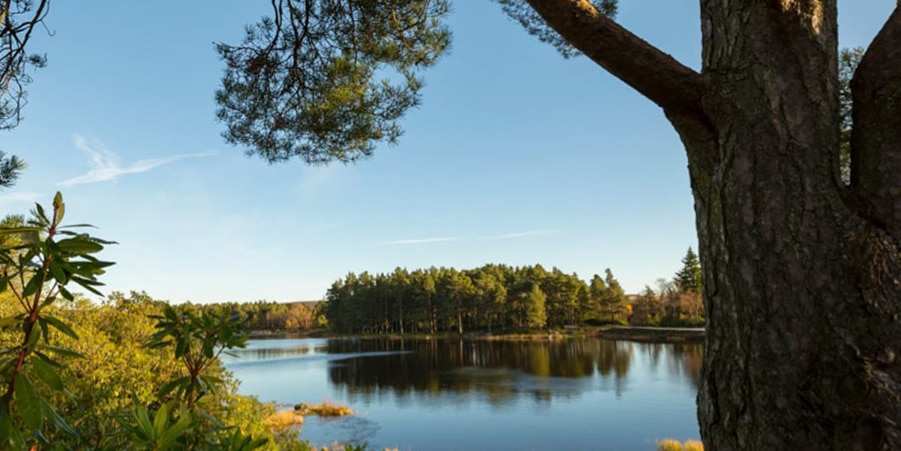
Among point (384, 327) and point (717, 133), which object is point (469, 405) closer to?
point (717, 133)

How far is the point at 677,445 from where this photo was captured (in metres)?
9.20

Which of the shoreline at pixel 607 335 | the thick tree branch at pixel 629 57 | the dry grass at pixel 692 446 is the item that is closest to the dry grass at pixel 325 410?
the dry grass at pixel 692 446

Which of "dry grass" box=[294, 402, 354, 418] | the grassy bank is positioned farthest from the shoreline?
"dry grass" box=[294, 402, 354, 418]

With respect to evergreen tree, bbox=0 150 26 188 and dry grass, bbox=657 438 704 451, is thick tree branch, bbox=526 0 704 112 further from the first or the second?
dry grass, bbox=657 438 704 451

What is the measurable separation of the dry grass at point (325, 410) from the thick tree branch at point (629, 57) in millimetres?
14170

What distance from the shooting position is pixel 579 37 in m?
1.31

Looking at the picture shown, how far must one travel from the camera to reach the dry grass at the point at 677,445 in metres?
8.92

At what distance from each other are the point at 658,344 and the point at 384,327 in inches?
1240

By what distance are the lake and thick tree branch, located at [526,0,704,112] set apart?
4161mm

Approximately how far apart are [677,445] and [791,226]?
983 centimetres

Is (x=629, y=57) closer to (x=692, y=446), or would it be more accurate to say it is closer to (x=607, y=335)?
(x=692, y=446)

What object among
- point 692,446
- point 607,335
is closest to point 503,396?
point 692,446

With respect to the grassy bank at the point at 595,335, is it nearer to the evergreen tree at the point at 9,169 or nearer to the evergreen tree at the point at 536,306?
the evergreen tree at the point at 536,306

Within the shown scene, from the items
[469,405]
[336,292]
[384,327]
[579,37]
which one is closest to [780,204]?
[579,37]
